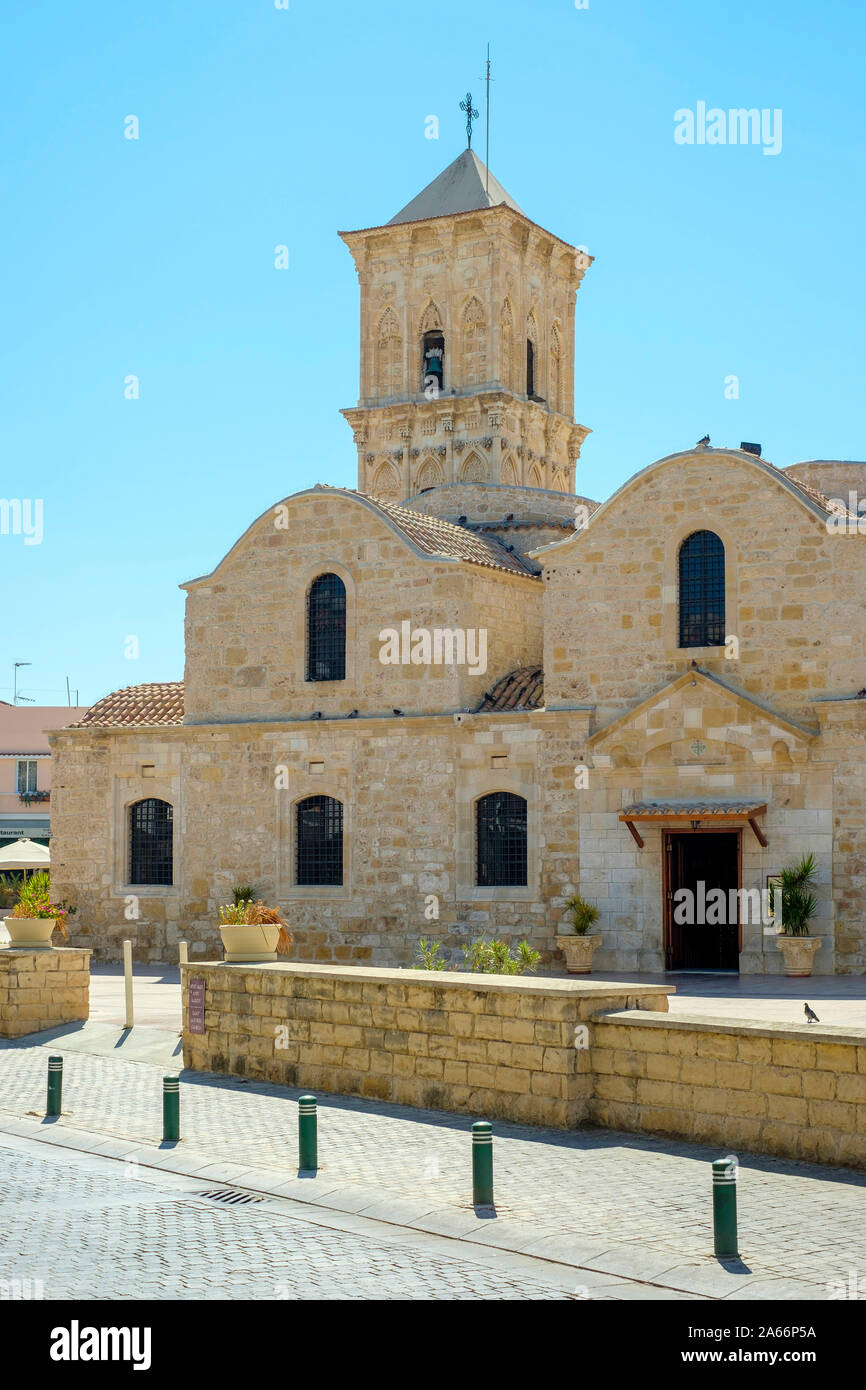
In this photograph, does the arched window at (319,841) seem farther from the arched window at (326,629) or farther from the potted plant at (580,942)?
the potted plant at (580,942)

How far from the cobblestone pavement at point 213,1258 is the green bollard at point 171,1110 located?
5.69ft

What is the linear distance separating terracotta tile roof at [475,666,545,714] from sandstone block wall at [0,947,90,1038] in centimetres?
921

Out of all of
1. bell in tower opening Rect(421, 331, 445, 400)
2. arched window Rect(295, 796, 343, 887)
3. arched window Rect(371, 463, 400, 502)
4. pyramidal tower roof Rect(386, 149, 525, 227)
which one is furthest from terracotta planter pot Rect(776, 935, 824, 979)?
pyramidal tower roof Rect(386, 149, 525, 227)

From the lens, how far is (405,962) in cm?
2562

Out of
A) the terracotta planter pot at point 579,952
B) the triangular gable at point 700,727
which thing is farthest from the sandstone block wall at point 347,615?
the terracotta planter pot at point 579,952

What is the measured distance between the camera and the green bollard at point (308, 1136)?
436 inches

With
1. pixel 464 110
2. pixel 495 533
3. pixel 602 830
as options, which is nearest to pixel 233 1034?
pixel 602 830

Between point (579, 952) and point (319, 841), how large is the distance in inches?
232

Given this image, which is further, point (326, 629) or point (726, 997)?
point (326, 629)

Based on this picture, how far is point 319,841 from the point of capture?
27.4 m

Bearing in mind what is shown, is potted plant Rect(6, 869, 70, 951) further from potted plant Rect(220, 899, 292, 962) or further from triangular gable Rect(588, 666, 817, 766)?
triangular gable Rect(588, 666, 817, 766)

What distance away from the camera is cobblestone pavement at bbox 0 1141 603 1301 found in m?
7.95

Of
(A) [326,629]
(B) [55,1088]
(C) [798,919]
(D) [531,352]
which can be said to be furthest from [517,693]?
(D) [531,352]

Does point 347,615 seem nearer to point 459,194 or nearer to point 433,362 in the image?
point 433,362
